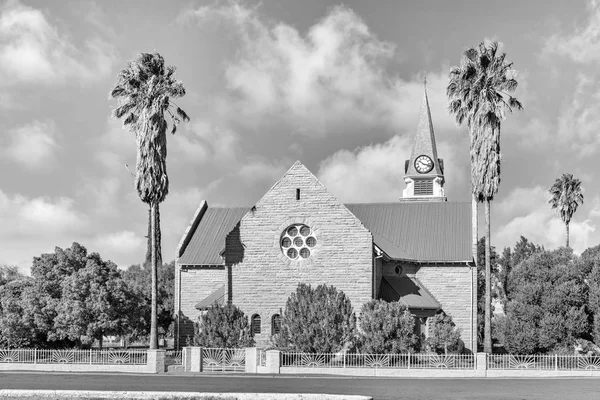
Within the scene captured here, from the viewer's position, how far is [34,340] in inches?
1785

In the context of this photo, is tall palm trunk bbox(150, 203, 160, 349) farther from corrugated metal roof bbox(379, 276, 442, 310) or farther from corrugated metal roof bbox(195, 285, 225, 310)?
corrugated metal roof bbox(379, 276, 442, 310)

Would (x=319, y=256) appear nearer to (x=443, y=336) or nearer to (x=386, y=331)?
(x=386, y=331)

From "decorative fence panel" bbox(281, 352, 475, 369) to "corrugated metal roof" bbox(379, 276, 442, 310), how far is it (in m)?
9.30

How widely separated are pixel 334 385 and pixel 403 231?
2522 cm

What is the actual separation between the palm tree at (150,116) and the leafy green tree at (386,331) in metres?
12.0

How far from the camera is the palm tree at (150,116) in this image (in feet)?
145

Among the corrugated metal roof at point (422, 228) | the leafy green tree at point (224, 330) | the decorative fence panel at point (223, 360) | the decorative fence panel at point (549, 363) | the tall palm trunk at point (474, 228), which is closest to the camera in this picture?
the decorative fence panel at point (549, 363)

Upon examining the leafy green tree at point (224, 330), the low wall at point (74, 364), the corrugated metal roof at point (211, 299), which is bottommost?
the low wall at point (74, 364)

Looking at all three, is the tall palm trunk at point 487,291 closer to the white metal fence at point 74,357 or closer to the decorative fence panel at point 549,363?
the decorative fence panel at point 549,363

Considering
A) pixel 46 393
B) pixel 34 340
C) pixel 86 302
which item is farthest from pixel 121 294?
pixel 46 393

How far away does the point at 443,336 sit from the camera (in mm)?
48844

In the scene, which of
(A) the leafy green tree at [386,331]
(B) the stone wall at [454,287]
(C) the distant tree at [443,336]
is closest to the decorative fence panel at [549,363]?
(A) the leafy green tree at [386,331]

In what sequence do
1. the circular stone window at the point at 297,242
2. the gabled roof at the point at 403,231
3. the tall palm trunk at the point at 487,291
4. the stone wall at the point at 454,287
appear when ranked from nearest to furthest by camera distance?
the tall palm trunk at the point at 487,291 → the circular stone window at the point at 297,242 → the stone wall at the point at 454,287 → the gabled roof at the point at 403,231

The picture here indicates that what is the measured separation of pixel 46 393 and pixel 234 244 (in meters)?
20.1
